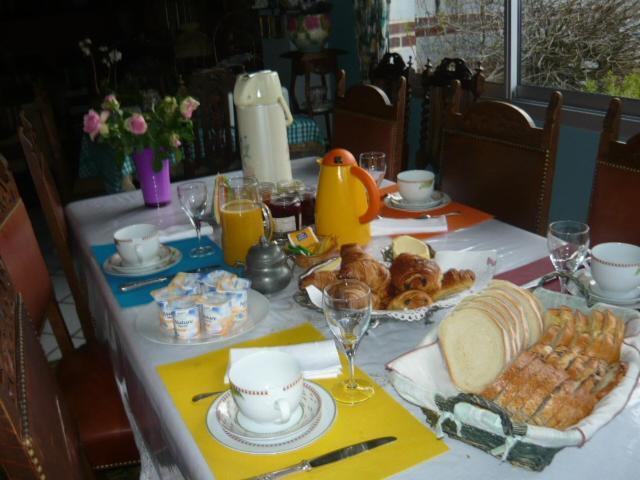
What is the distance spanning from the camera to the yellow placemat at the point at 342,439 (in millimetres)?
643

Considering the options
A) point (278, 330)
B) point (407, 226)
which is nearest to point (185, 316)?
point (278, 330)

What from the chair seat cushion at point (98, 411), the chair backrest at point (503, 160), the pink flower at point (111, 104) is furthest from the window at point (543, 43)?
the chair seat cushion at point (98, 411)

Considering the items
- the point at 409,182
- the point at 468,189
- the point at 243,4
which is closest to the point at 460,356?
the point at 409,182

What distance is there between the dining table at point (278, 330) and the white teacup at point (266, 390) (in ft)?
0.24

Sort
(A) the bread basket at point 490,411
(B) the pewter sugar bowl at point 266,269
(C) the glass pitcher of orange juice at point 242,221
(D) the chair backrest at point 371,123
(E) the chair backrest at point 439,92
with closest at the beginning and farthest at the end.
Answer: (A) the bread basket at point 490,411, (B) the pewter sugar bowl at point 266,269, (C) the glass pitcher of orange juice at point 242,221, (D) the chair backrest at point 371,123, (E) the chair backrest at point 439,92

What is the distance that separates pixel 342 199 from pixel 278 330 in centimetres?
34

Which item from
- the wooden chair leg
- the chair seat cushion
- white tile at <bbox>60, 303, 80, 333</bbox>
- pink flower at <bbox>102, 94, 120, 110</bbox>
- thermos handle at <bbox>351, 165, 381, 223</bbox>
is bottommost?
white tile at <bbox>60, 303, 80, 333</bbox>

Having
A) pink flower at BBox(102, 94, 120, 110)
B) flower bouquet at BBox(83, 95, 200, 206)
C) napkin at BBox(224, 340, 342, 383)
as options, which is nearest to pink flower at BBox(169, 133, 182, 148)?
flower bouquet at BBox(83, 95, 200, 206)

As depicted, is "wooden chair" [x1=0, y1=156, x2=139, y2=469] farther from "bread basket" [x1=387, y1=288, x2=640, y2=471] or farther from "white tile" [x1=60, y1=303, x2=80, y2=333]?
"white tile" [x1=60, y1=303, x2=80, y2=333]

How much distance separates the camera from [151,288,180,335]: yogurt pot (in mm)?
909

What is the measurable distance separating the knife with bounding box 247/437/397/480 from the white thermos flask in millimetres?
928

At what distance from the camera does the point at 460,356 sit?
685 mm

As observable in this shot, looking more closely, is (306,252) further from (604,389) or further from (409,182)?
(604,389)

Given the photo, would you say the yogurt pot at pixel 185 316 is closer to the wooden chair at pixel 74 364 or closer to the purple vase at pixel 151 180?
the wooden chair at pixel 74 364
